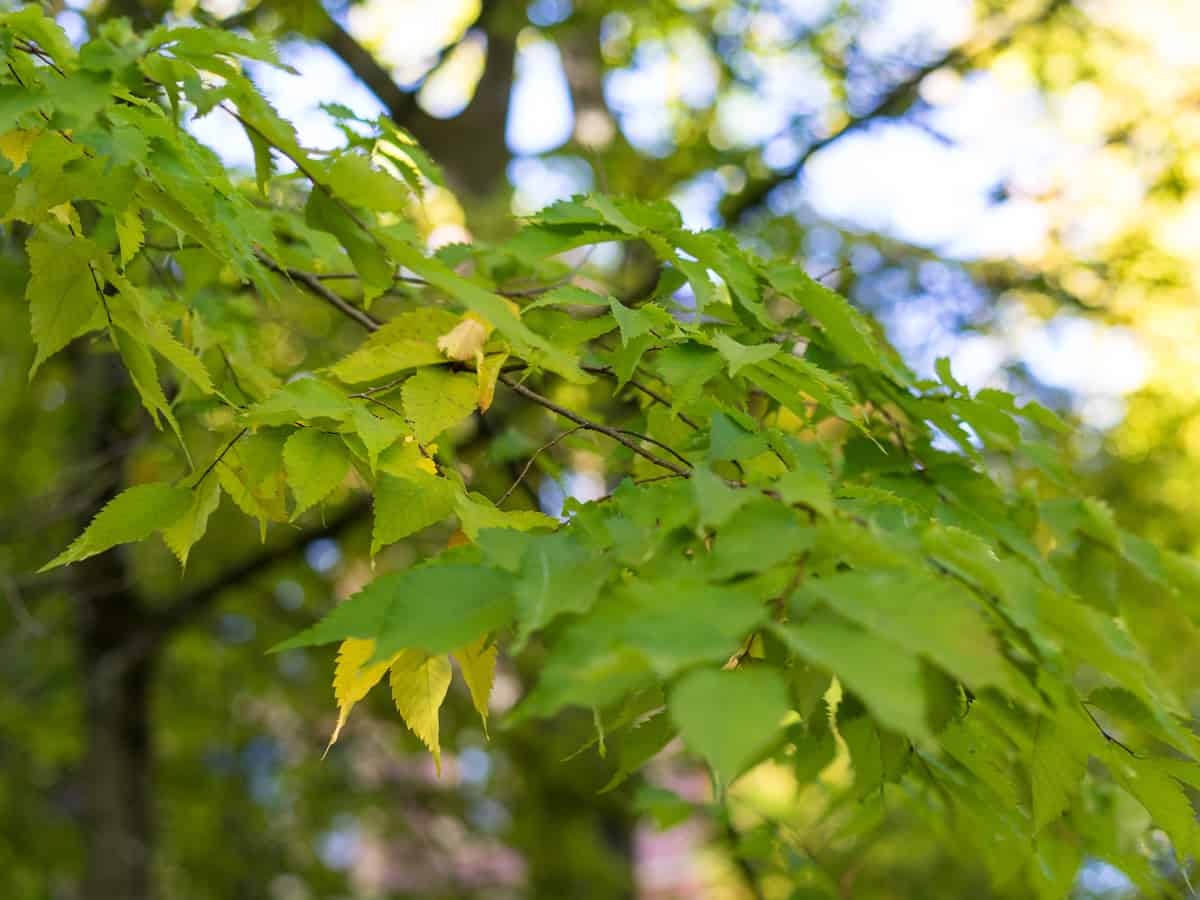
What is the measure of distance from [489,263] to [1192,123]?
11.7 ft

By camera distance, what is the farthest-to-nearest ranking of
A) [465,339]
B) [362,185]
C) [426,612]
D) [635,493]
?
[362,185]
[465,339]
[635,493]
[426,612]

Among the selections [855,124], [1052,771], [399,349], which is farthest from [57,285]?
[855,124]

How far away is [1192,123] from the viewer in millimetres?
4156

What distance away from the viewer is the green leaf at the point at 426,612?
2.60ft

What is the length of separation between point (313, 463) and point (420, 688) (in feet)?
0.82

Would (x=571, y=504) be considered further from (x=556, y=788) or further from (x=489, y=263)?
(x=556, y=788)

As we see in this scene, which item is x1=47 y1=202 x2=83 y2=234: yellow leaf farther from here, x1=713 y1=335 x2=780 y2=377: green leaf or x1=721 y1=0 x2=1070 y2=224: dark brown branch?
x1=721 y1=0 x2=1070 y2=224: dark brown branch

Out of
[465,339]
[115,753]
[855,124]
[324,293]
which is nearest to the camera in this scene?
[465,339]

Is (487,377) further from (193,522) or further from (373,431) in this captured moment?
(193,522)

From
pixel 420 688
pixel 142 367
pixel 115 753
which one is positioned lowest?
pixel 115 753

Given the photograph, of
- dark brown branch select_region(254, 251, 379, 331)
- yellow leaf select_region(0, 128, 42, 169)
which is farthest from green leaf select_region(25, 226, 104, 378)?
dark brown branch select_region(254, 251, 379, 331)

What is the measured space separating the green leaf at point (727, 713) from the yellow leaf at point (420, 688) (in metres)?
0.46

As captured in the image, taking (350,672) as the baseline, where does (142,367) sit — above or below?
above

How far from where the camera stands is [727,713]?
638mm
